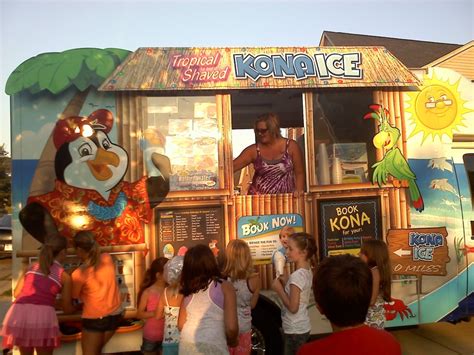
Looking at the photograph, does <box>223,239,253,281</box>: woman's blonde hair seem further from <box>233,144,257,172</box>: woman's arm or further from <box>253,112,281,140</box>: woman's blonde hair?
<box>253,112,281,140</box>: woman's blonde hair

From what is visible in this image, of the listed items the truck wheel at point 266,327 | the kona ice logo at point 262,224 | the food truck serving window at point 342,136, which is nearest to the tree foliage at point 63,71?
the kona ice logo at point 262,224

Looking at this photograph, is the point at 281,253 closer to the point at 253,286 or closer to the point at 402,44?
the point at 253,286

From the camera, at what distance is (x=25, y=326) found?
345 cm

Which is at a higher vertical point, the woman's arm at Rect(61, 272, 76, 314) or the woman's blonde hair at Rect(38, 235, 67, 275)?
the woman's blonde hair at Rect(38, 235, 67, 275)

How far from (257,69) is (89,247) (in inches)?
90.8

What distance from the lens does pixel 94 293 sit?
356cm

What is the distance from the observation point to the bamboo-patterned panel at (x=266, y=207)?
4.18 m

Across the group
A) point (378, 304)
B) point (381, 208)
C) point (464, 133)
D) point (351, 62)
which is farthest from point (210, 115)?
point (464, 133)

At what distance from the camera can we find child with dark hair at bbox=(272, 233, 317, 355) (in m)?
3.27

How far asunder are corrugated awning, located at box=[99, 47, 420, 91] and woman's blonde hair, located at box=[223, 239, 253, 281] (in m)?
1.67

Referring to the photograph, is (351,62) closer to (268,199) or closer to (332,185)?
(332,185)

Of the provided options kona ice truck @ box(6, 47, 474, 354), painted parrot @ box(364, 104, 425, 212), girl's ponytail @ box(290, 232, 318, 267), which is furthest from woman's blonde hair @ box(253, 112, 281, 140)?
girl's ponytail @ box(290, 232, 318, 267)

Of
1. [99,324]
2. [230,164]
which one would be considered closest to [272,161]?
[230,164]

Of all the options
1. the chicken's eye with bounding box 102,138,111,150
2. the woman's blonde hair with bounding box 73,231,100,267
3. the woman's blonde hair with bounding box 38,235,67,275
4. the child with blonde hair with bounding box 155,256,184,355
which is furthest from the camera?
the chicken's eye with bounding box 102,138,111,150
